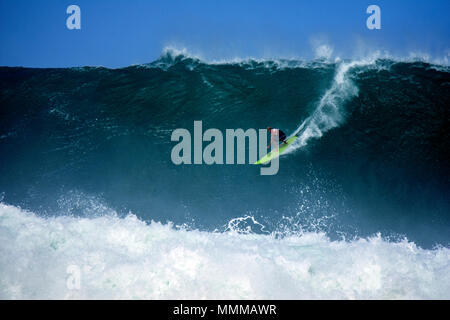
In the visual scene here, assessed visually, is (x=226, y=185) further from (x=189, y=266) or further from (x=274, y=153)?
(x=189, y=266)

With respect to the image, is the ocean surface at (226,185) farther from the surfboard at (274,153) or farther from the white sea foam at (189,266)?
the surfboard at (274,153)

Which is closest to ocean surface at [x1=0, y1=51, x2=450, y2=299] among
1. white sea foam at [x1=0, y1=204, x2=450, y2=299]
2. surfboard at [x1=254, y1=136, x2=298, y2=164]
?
white sea foam at [x1=0, y1=204, x2=450, y2=299]

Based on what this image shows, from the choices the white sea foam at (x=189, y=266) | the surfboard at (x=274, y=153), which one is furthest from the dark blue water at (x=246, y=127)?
the white sea foam at (x=189, y=266)

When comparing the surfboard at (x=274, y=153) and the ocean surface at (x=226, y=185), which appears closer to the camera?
the ocean surface at (x=226, y=185)
